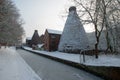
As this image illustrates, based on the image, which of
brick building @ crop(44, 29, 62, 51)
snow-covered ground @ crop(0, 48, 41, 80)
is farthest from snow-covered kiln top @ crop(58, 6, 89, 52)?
snow-covered ground @ crop(0, 48, 41, 80)

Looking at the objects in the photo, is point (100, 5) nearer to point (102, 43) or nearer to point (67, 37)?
point (67, 37)

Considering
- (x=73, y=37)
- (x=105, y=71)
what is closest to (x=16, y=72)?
(x=105, y=71)

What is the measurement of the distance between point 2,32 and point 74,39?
13296 mm

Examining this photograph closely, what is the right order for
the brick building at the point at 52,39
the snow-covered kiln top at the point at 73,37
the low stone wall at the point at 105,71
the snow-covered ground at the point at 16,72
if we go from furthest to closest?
the brick building at the point at 52,39 → the snow-covered kiln top at the point at 73,37 → the snow-covered ground at the point at 16,72 → the low stone wall at the point at 105,71

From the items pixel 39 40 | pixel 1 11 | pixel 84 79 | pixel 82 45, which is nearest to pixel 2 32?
pixel 1 11

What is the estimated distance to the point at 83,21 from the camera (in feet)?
68.8

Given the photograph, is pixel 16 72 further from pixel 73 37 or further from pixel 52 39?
pixel 52 39

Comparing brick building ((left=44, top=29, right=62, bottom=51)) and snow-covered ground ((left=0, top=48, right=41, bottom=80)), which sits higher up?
brick building ((left=44, top=29, right=62, bottom=51))

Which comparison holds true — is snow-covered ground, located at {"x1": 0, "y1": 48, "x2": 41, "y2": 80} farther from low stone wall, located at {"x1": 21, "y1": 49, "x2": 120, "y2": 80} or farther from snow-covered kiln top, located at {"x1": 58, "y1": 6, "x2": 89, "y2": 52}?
snow-covered kiln top, located at {"x1": 58, "y1": 6, "x2": 89, "y2": 52}

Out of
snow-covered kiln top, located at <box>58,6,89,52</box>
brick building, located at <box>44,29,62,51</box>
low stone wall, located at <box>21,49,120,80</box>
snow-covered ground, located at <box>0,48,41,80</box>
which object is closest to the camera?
low stone wall, located at <box>21,49,120,80</box>

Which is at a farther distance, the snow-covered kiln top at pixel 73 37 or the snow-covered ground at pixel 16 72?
the snow-covered kiln top at pixel 73 37

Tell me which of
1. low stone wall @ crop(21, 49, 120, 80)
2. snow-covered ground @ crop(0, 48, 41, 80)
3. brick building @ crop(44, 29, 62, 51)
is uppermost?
brick building @ crop(44, 29, 62, 51)

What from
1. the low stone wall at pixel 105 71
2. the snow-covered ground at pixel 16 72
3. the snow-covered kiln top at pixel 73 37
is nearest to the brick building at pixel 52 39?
the snow-covered kiln top at pixel 73 37

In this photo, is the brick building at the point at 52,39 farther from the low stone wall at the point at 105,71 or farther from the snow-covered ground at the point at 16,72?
the low stone wall at the point at 105,71
